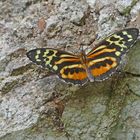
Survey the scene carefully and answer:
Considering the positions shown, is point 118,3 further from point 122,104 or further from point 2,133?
point 2,133

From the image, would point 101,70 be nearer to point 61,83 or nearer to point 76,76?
point 76,76

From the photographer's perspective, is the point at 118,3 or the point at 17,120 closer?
the point at 17,120

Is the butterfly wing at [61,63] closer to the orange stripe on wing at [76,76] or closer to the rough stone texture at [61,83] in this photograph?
the orange stripe on wing at [76,76]

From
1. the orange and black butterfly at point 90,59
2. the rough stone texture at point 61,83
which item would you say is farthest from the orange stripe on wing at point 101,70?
the rough stone texture at point 61,83

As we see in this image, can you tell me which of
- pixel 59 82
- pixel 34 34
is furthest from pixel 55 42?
pixel 59 82

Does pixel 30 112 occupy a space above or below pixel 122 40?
below
